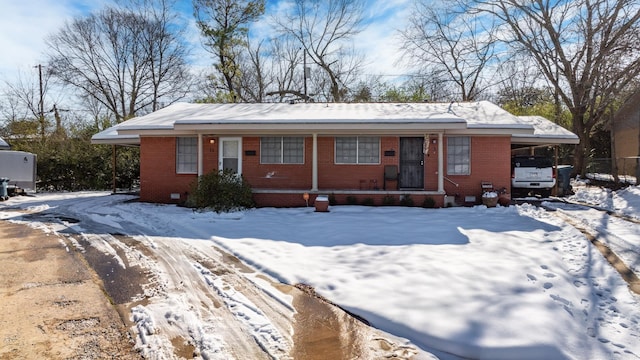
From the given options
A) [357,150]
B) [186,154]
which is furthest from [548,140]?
[186,154]

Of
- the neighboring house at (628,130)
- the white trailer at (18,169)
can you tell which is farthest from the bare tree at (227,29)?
the neighboring house at (628,130)

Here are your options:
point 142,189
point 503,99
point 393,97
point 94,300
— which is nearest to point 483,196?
point 94,300

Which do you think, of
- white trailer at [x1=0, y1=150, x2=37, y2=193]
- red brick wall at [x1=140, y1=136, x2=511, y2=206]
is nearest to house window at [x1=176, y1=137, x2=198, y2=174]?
red brick wall at [x1=140, y1=136, x2=511, y2=206]

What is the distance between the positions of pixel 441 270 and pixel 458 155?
786 centimetres

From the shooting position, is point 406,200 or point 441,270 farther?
point 406,200

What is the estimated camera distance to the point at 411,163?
11.9 m

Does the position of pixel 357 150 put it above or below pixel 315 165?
above

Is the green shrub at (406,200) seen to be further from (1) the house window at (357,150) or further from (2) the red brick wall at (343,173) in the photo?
(1) the house window at (357,150)

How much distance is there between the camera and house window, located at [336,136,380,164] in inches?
465

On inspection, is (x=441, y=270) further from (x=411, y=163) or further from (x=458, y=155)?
(x=458, y=155)

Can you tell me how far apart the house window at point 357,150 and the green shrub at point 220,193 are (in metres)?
3.34

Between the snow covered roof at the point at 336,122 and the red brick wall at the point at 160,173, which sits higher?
the snow covered roof at the point at 336,122

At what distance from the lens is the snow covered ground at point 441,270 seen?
317 cm

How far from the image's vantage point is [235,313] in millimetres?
3730
